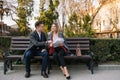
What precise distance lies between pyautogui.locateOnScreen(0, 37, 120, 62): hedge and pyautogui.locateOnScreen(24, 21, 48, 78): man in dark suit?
6.28 ft

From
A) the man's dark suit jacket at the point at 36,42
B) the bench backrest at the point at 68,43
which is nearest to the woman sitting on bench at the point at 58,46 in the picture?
the man's dark suit jacket at the point at 36,42

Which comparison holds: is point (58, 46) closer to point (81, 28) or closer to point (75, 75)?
point (75, 75)

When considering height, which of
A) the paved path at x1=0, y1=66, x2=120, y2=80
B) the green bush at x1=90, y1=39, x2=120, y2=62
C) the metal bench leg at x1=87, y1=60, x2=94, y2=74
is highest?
the green bush at x1=90, y1=39, x2=120, y2=62

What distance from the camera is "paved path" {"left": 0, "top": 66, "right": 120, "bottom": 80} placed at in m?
8.88

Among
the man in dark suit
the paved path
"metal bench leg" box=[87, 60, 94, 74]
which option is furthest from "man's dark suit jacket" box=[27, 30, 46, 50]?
"metal bench leg" box=[87, 60, 94, 74]

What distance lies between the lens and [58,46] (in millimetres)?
9320

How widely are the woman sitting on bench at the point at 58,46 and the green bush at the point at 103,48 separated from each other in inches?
73.3

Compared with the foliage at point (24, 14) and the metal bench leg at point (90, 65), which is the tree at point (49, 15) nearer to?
the metal bench leg at point (90, 65)

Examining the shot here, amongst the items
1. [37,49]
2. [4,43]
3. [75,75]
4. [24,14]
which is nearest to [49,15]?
[4,43]

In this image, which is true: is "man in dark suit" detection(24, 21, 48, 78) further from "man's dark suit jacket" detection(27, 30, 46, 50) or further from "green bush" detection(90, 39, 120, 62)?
"green bush" detection(90, 39, 120, 62)

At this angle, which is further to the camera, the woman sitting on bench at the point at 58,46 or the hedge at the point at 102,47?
the hedge at the point at 102,47

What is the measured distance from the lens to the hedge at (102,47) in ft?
35.9

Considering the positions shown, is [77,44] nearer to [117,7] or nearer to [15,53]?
[15,53]

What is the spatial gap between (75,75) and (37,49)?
1.45m
